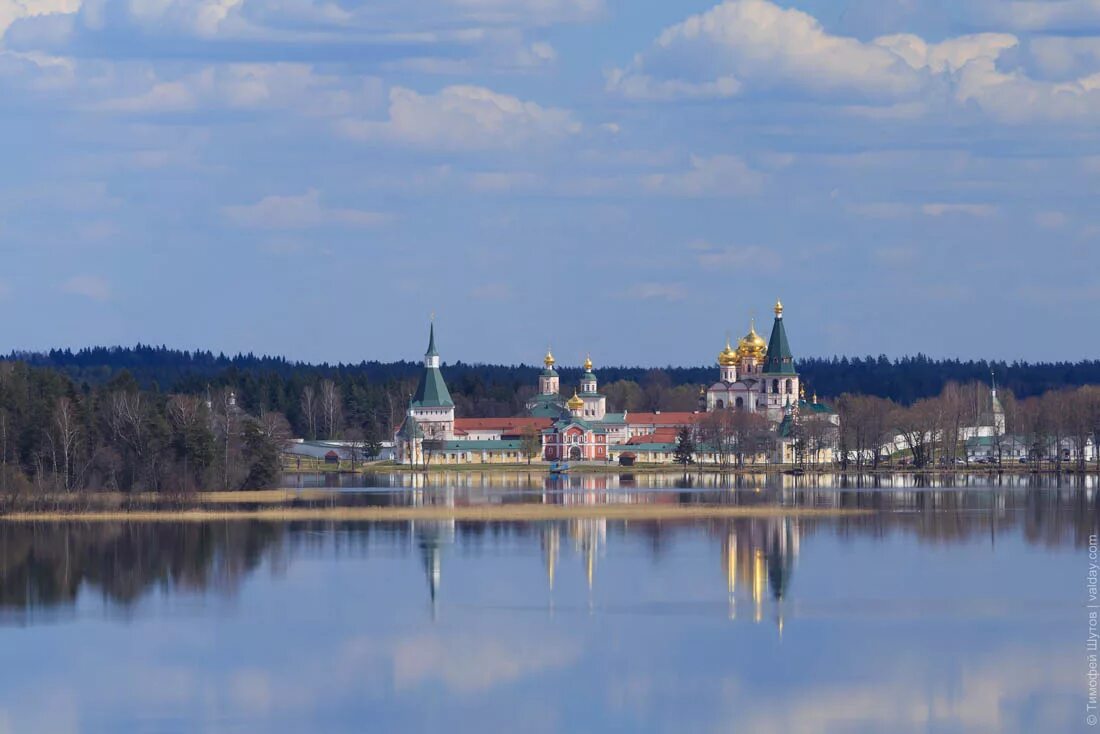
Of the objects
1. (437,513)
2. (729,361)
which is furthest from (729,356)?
(437,513)

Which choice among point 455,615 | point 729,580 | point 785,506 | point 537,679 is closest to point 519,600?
point 455,615

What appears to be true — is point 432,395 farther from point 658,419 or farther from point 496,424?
point 658,419

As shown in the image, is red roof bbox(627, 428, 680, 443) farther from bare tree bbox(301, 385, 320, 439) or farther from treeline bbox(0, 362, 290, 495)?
treeline bbox(0, 362, 290, 495)

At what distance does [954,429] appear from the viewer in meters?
92.0

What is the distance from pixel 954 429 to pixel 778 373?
21485 mm

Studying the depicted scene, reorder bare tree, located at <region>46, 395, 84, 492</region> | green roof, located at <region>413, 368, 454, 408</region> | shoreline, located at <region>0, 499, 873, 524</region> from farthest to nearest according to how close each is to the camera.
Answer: green roof, located at <region>413, 368, 454, 408</region> < bare tree, located at <region>46, 395, 84, 492</region> < shoreline, located at <region>0, 499, 873, 524</region>

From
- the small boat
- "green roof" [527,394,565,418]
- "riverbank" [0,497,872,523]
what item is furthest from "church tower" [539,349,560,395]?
"riverbank" [0,497,872,523]

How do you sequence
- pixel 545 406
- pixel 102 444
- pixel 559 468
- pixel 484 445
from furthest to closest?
1. pixel 545 406
2. pixel 484 445
3. pixel 559 468
4. pixel 102 444

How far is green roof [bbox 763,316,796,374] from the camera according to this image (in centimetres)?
11250

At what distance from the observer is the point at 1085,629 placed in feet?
90.1

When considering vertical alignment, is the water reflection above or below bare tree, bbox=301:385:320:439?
below

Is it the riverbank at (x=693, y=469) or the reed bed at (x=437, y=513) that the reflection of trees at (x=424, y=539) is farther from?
the riverbank at (x=693, y=469)

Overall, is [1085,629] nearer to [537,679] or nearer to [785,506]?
[537,679]

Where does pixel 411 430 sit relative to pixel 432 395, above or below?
below
